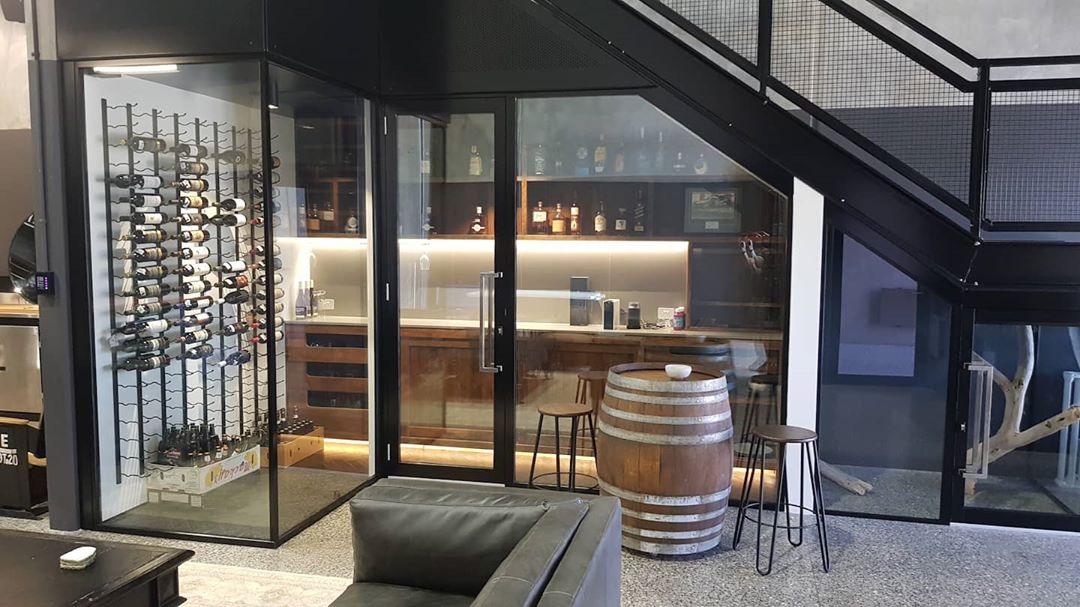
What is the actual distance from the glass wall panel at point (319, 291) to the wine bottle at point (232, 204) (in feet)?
0.71

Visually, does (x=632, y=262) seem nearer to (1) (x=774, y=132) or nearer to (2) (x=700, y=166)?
(2) (x=700, y=166)

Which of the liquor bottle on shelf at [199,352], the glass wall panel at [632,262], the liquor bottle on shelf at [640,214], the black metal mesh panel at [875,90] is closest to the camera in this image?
the black metal mesh panel at [875,90]

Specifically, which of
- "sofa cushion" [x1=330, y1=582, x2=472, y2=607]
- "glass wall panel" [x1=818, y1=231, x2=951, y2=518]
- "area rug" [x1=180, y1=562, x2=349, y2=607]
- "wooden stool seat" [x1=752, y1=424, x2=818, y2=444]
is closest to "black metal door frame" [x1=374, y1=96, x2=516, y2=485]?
"area rug" [x1=180, y1=562, x2=349, y2=607]

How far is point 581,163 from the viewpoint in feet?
16.4

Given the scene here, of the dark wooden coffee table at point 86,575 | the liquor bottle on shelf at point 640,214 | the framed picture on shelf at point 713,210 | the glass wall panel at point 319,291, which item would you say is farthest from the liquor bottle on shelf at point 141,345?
the framed picture on shelf at point 713,210

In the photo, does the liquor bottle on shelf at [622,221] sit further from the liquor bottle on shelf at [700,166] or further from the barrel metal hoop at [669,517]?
the barrel metal hoop at [669,517]

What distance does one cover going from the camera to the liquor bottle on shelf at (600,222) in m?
4.99

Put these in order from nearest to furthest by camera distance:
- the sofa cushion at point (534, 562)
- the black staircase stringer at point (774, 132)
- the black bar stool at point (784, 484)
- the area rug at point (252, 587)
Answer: the sofa cushion at point (534, 562) → the area rug at point (252, 587) → the black bar stool at point (784, 484) → the black staircase stringer at point (774, 132)

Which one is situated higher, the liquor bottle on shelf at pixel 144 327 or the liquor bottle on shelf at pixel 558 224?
the liquor bottle on shelf at pixel 558 224

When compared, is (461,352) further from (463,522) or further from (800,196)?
(463,522)

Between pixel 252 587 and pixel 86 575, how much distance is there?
119 centimetres

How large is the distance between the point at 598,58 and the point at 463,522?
309 cm

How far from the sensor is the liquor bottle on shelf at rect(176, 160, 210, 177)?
4445mm

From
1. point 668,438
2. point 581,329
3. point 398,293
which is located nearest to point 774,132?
point 581,329
